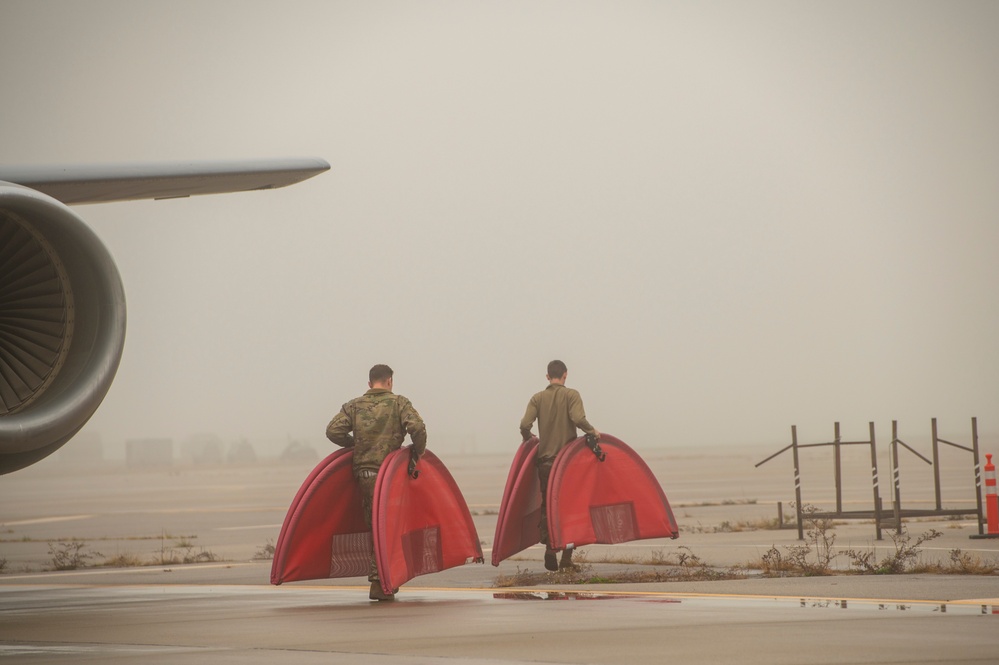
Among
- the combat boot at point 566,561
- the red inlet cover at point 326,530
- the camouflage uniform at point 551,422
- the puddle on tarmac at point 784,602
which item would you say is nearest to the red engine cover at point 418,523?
the red inlet cover at point 326,530

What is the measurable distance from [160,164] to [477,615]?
521 centimetres

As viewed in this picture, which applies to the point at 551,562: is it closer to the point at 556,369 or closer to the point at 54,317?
the point at 556,369

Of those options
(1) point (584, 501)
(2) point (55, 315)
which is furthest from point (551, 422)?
(2) point (55, 315)

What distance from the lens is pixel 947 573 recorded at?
12570 mm

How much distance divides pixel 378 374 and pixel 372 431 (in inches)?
26.9

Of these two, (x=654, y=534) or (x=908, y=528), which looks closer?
(x=654, y=534)

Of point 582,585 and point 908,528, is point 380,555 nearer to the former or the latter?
point 582,585

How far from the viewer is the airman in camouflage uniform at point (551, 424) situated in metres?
14.3

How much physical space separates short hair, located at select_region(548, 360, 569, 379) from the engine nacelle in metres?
5.97

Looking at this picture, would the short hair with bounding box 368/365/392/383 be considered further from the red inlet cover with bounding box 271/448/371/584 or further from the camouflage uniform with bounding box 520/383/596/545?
the camouflage uniform with bounding box 520/383/596/545

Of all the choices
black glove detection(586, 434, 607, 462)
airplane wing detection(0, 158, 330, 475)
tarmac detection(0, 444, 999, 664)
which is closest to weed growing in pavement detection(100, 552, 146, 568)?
tarmac detection(0, 444, 999, 664)

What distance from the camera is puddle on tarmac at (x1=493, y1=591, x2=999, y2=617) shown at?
9852mm

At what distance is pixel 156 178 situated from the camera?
1232 cm

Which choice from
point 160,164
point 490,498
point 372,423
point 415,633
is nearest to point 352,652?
point 415,633
